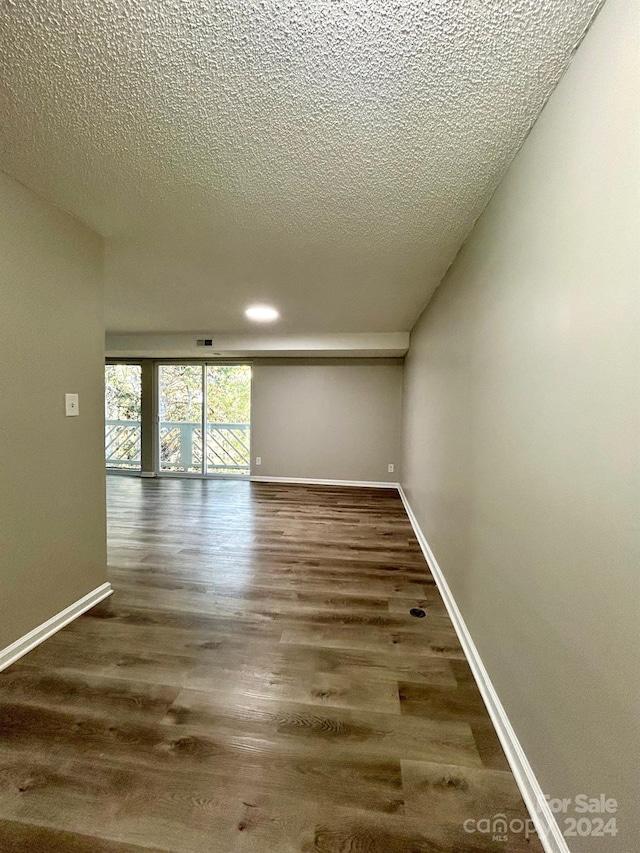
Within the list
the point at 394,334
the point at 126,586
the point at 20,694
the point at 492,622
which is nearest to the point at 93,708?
the point at 20,694

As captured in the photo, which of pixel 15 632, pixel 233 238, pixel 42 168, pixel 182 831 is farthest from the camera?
pixel 233 238

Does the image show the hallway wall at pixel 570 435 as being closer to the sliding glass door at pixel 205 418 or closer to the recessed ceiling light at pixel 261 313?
the recessed ceiling light at pixel 261 313

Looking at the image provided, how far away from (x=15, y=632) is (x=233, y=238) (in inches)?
92.9

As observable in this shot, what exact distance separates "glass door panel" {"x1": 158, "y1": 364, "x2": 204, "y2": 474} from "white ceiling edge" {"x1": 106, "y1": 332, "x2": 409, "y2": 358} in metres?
0.55

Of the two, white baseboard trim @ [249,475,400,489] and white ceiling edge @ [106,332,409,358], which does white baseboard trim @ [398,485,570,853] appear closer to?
white ceiling edge @ [106,332,409,358]

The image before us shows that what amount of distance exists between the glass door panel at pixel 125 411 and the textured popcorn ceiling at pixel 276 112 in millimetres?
4338

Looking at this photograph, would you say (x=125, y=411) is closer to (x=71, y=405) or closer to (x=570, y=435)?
(x=71, y=405)

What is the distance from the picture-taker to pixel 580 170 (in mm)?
912

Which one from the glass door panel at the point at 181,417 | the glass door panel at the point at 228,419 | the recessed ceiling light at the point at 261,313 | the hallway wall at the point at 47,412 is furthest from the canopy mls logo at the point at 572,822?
the glass door panel at the point at 181,417

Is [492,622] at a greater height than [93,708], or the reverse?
A: [492,622]

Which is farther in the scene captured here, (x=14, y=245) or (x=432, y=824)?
(x=14, y=245)

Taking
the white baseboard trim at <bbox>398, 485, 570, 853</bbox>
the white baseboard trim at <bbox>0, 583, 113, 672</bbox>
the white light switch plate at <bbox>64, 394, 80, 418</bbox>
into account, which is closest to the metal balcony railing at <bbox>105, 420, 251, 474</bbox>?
the white baseboard trim at <bbox>0, 583, 113, 672</bbox>

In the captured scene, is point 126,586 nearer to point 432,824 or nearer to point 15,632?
point 15,632

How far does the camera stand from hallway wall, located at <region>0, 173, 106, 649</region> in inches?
63.7
